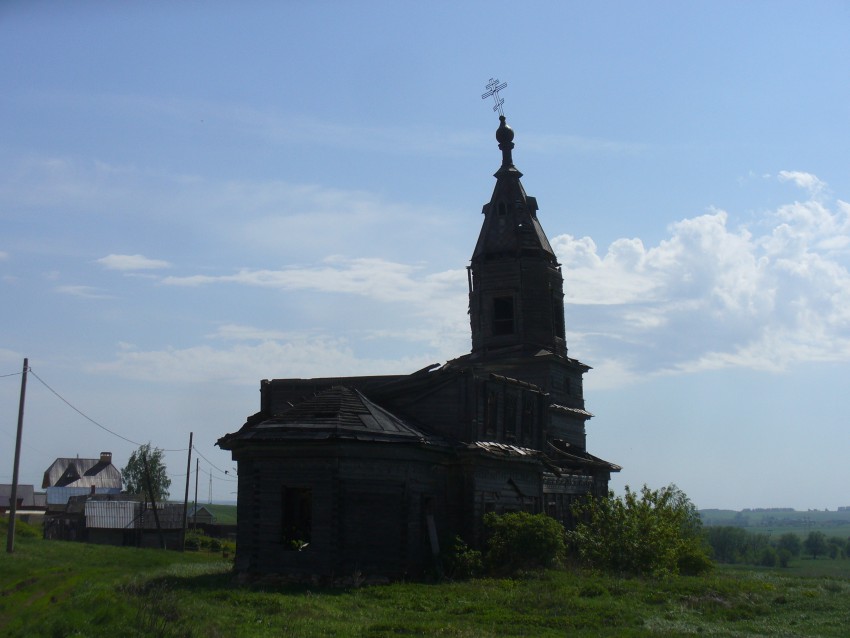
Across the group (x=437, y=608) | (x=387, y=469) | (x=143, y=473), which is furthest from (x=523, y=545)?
(x=143, y=473)

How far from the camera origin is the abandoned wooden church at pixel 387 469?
24.0 m

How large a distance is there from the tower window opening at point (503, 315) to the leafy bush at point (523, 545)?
56.2ft

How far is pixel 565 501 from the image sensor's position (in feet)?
116

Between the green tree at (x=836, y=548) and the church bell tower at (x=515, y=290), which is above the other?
the church bell tower at (x=515, y=290)

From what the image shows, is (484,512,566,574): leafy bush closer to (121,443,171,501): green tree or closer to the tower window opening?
the tower window opening

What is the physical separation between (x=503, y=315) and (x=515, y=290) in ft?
4.64

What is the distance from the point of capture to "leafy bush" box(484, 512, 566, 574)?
26.0m

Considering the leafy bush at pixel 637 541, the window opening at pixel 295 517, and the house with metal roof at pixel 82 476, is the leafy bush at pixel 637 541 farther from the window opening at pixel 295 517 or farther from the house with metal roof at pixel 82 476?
the house with metal roof at pixel 82 476

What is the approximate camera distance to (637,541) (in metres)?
27.8

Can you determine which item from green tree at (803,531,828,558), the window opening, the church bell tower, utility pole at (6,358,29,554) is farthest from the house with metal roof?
green tree at (803,531,828,558)

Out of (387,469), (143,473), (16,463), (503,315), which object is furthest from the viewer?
(143,473)

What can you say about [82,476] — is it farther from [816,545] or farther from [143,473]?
[816,545]

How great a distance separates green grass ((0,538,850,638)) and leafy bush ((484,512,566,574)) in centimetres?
110

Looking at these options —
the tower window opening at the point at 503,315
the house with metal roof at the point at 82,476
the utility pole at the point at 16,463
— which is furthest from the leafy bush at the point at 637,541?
the house with metal roof at the point at 82,476
